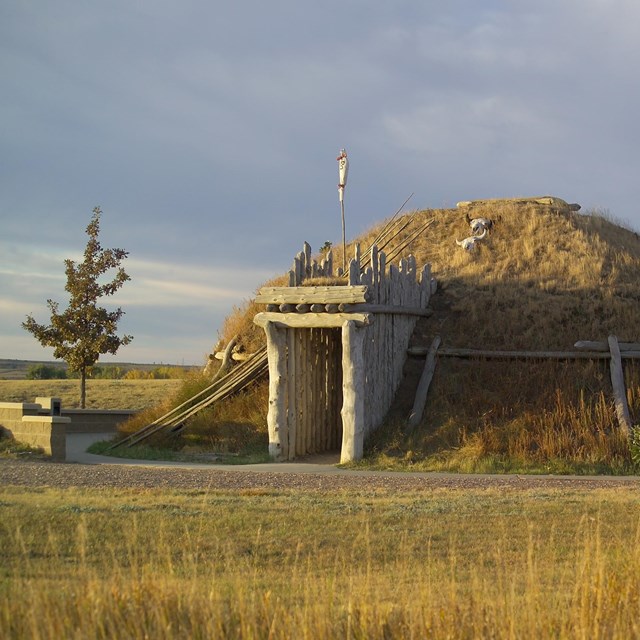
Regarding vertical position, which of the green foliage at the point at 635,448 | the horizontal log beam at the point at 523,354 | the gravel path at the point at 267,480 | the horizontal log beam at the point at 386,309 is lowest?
the gravel path at the point at 267,480

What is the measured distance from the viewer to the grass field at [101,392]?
3462cm

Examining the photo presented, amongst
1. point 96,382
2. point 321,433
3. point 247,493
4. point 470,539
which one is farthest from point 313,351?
point 96,382

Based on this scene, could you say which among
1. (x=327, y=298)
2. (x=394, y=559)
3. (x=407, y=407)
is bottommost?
(x=394, y=559)

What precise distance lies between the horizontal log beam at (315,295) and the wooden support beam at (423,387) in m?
2.39

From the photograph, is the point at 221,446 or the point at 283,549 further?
the point at 221,446

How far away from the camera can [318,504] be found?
438 inches

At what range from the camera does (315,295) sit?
1773 centimetres

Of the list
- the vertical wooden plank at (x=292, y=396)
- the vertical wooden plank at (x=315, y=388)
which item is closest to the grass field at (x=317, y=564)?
the vertical wooden plank at (x=292, y=396)

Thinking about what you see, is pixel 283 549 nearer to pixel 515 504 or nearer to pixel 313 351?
pixel 515 504

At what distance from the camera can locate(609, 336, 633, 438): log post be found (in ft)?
56.2

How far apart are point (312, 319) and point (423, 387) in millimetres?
2711

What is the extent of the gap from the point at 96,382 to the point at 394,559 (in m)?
37.9

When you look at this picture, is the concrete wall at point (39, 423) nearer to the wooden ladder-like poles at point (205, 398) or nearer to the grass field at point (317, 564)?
the wooden ladder-like poles at point (205, 398)

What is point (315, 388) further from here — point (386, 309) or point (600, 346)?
point (600, 346)
